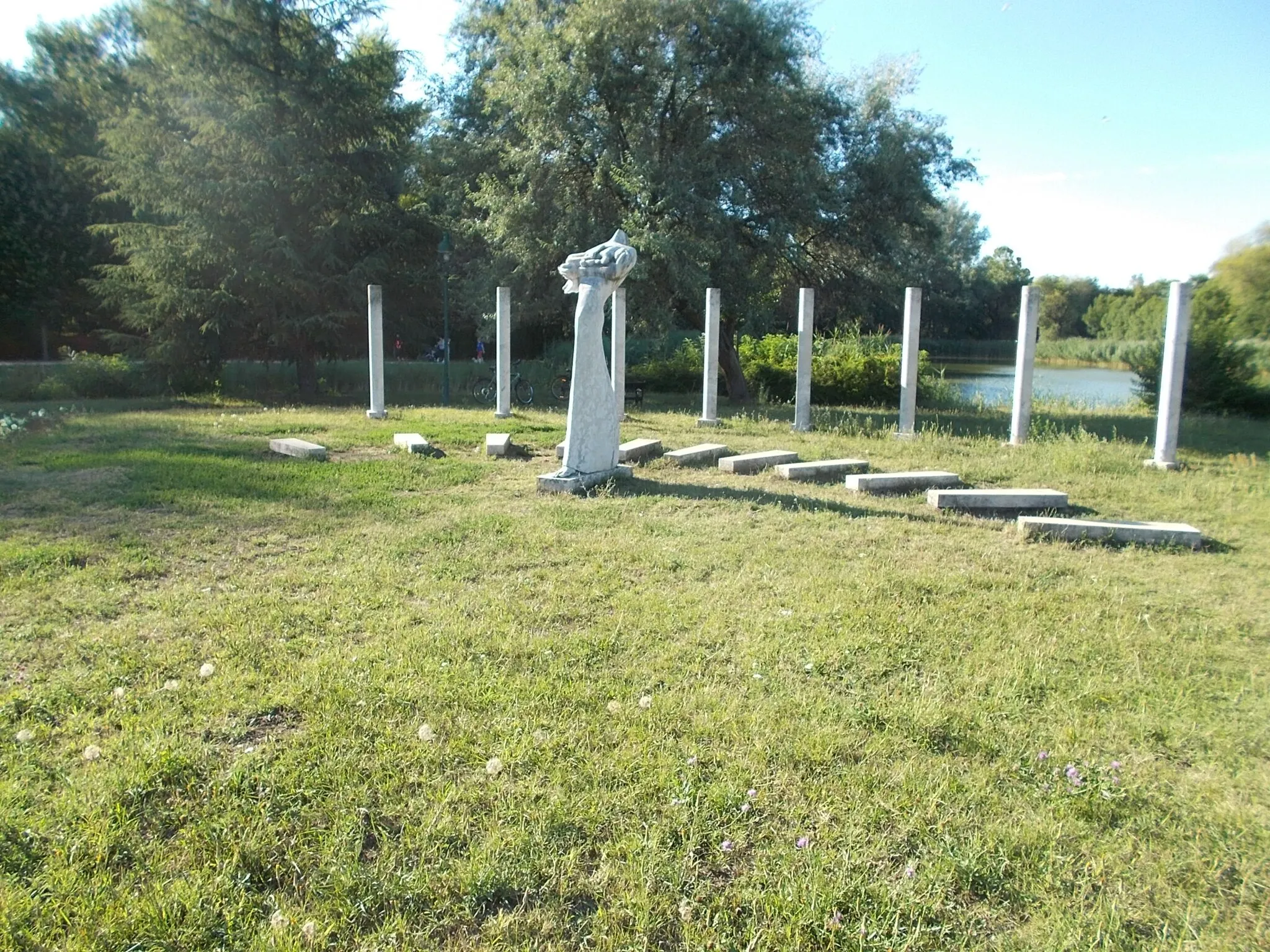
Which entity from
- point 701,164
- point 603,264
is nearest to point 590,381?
point 603,264

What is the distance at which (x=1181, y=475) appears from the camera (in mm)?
9398

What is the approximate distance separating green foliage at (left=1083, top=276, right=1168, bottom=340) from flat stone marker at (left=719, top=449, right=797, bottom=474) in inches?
1169

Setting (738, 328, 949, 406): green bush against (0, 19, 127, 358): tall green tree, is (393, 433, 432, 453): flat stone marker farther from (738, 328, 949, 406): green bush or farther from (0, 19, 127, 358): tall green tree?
(0, 19, 127, 358): tall green tree

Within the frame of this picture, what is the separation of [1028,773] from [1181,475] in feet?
26.4

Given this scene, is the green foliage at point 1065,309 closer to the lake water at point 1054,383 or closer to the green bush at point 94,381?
the lake water at point 1054,383

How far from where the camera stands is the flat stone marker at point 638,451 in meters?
9.33

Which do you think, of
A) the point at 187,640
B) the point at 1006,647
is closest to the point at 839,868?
the point at 1006,647

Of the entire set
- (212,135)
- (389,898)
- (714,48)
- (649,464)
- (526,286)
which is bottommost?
(389,898)

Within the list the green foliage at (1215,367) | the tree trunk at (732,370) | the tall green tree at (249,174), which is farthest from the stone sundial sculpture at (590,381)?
the green foliage at (1215,367)

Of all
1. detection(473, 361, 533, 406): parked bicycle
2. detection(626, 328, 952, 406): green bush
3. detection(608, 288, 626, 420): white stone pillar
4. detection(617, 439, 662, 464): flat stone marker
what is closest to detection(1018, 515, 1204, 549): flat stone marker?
detection(617, 439, 662, 464): flat stone marker

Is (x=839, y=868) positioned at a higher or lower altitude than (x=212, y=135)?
lower

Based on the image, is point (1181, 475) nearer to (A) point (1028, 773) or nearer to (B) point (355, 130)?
(A) point (1028, 773)

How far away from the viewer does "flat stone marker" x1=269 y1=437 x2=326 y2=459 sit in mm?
9070

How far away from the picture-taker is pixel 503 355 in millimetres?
14031
